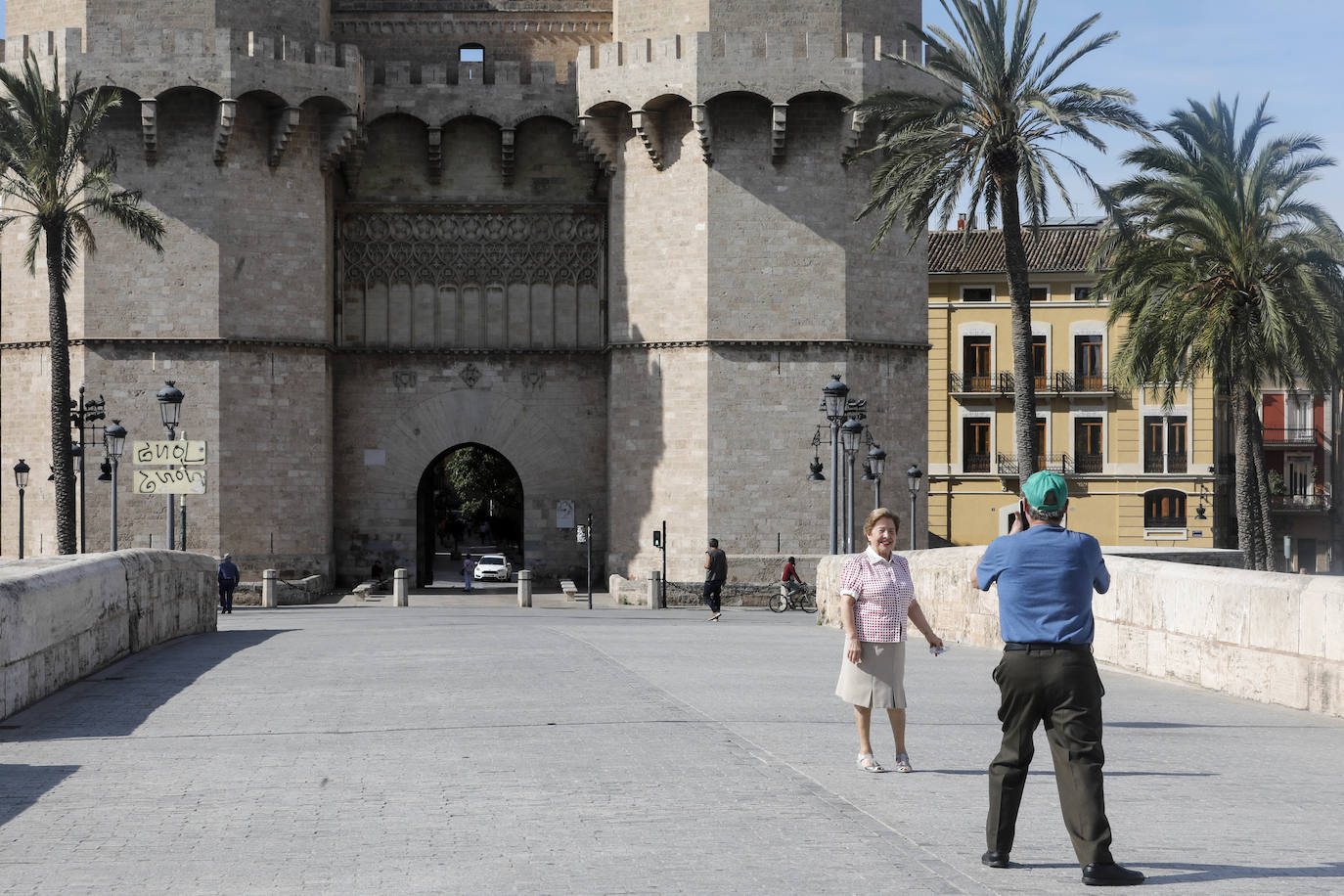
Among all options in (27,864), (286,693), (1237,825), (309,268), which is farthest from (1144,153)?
(27,864)

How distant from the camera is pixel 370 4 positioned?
35500mm

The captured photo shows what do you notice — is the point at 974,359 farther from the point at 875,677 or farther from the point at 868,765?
the point at 868,765

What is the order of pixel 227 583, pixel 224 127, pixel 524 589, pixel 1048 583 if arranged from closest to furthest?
pixel 1048 583 < pixel 227 583 < pixel 224 127 < pixel 524 589

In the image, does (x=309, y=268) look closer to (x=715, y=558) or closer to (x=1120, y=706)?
(x=715, y=558)

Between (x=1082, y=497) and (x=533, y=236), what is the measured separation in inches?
822

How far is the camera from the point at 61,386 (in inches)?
1054

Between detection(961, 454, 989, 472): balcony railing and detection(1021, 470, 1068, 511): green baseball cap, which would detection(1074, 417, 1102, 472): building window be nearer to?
detection(961, 454, 989, 472): balcony railing

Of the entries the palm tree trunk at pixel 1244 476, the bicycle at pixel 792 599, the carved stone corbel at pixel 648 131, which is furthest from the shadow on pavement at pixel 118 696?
the carved stone corbel at pixel 648 131

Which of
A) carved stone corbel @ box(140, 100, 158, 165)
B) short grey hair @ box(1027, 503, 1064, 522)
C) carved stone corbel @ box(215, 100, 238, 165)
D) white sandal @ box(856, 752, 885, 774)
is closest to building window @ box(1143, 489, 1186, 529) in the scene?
carved stone corbel @ box(215, 100, 238, 165)

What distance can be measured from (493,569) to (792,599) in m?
17.4

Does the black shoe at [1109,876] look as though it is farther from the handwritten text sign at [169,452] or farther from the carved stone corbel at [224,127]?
the carved stone corbel at [224,127]

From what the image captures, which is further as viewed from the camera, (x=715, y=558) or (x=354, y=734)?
(x=715, y=558)

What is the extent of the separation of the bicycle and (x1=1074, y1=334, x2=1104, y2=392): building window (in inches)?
811

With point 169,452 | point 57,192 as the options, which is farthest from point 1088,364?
point 169,452
